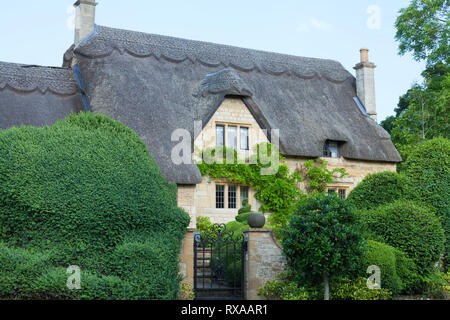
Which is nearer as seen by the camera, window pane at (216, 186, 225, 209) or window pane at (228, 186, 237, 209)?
window pane at (216, 186, 225, 209)

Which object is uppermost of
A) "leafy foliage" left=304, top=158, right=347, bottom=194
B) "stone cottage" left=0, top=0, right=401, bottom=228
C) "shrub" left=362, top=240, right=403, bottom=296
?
"stone cottage" left=0, top=0, right=401, bottom=228

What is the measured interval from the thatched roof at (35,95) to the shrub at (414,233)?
39.1ft

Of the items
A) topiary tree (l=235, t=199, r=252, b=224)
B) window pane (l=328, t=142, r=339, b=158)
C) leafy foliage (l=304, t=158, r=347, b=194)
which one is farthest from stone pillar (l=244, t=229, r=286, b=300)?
window pane (l=328, t=142, r=339, b=158)

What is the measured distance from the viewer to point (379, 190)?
13.9m

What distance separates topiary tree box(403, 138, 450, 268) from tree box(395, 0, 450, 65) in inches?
546

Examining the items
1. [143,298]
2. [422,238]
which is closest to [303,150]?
[422,238]

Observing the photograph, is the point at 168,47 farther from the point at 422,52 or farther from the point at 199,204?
the point at 422,52

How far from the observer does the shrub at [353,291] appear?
10672 millimetres

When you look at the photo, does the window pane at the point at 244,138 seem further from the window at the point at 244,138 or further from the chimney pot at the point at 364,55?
the chimney pot at the point at 364,55

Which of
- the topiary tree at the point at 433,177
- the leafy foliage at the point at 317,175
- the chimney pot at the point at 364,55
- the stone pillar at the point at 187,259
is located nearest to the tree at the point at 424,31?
the chimney pot at the point at 364,55

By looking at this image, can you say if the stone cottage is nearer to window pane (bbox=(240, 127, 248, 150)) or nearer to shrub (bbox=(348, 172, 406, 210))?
window pane (bbox=(240, 127, 248, 150))

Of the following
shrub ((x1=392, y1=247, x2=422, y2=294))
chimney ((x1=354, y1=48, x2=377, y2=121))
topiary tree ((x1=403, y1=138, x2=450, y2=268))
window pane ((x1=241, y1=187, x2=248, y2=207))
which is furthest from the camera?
chimney ((x1=354, y1=48, x2=377, y2=121))

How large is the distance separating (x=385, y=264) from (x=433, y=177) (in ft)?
10.0

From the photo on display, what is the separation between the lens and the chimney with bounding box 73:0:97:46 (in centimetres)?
2208
